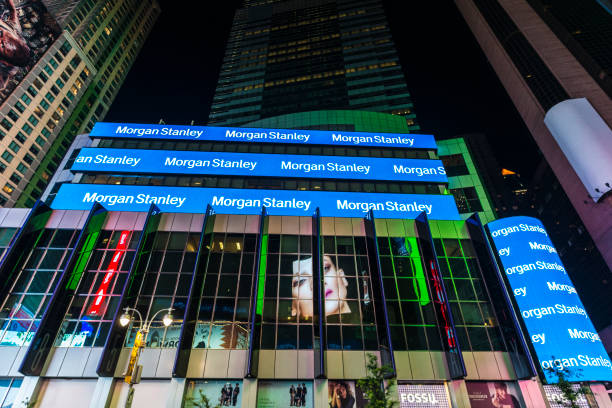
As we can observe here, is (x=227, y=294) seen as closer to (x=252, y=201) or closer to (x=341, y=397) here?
(x=341, y=397)

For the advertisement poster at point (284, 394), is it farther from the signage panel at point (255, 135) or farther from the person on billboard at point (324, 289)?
the signage panel at point (255, 135)

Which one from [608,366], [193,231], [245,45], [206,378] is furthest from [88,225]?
[245,45]

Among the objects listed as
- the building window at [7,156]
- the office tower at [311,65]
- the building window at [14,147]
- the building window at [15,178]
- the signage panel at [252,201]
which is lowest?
the signage panel at [252,201]

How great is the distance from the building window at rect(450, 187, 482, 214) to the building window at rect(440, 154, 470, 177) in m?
2.84

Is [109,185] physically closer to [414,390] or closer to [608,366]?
[414,390]

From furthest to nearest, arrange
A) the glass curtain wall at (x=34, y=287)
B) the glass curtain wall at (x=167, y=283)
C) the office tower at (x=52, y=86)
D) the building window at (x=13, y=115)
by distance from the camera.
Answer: the office tower at (x=52, y=86)
the building window at (x=13, y=115)
the glass curtain wall at (x=167, y=283)
the glass curtain wall at (x=34, y=287)

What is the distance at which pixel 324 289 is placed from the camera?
24.7 meters

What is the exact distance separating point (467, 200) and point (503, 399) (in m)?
26.3

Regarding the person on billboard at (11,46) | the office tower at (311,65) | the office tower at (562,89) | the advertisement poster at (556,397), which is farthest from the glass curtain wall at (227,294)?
the person on billboard at (11,46)

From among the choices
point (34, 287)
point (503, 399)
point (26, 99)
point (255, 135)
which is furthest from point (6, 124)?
point (503, 399)

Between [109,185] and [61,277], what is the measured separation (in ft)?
47.6

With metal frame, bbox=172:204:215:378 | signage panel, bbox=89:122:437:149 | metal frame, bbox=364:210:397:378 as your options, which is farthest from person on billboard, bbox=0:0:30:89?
metal frame, bbox=364:210:397:378

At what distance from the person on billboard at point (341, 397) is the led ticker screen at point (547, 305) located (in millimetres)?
15084

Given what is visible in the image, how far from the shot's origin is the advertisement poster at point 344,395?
20.7 m
